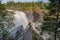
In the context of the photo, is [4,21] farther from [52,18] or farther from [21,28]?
[52,18]

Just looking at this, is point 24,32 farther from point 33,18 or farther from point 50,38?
point 50,38

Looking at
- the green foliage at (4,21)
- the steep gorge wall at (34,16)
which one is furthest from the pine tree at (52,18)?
the green foliage at (4,21)

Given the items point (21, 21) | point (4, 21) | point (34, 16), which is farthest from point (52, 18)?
point (4, 21)

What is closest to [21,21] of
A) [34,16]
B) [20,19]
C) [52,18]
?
[20,19]

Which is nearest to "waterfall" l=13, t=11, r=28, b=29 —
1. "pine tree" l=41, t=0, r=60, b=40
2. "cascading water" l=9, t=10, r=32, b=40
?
"cascading water" l=9, t=10, r=32, b=40

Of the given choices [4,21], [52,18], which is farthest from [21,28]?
[52,18]

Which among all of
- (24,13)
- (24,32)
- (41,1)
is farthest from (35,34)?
(41,1)

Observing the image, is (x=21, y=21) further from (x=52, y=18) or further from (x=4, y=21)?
(x=52, y=18)

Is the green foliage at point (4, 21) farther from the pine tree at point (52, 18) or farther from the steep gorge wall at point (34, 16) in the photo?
the pine tree at point (52, 18)

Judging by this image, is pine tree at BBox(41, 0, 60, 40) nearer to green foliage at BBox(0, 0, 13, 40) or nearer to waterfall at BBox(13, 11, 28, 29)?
waterfall at BBox(13, 11, 28, 29)

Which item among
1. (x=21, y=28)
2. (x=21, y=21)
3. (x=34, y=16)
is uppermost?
(x=34, y=16)

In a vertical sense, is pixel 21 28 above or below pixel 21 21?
below

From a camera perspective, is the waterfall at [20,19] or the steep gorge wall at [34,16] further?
the waterfall at [20,19]

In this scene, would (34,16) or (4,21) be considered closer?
(34,16)
